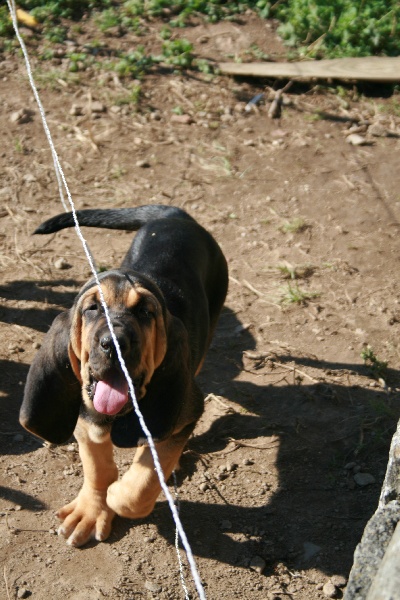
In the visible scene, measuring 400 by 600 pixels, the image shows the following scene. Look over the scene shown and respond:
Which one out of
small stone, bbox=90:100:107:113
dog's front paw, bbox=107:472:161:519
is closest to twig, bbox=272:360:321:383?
dog's front paw, bbox=107:472:161:519

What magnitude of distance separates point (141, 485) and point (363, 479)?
5.02 ft

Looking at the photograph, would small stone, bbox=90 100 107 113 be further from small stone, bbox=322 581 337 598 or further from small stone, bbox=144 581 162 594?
small stone, bbox=322 581 337 598

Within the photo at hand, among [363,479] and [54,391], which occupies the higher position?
[54,391]

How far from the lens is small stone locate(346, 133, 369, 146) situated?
8.99 meters

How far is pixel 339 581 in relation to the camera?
481cm

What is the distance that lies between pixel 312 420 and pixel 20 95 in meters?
5.10

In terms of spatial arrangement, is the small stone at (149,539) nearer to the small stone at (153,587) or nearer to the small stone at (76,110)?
the small stone at (153,587)

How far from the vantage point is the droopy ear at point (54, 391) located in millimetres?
4598

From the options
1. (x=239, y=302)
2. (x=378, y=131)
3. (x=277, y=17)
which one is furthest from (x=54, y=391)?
(x=277, y=17)

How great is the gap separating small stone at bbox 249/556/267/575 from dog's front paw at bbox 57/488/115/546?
813 millimetres

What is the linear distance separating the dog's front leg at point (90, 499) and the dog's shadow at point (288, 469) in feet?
0.43

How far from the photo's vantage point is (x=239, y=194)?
332 inches

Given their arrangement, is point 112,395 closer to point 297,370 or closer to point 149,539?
point 149,539

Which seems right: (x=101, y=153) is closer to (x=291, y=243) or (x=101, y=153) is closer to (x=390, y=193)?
(x=291, y=243)
